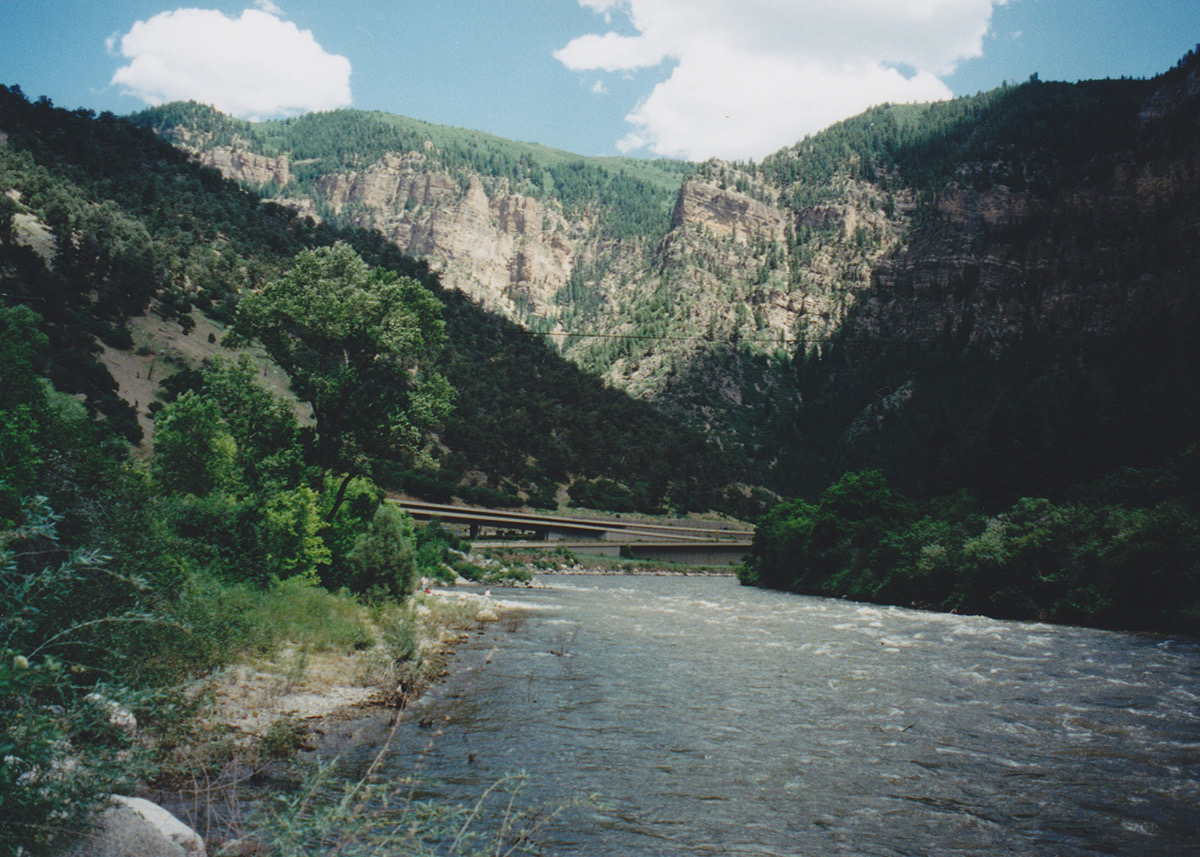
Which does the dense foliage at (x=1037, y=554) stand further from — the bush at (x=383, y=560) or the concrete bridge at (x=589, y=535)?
the concrete bridge at (x=589, y=535)

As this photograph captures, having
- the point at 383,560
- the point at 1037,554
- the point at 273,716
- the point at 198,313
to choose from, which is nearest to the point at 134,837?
the point at 273,716

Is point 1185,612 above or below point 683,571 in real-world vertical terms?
above

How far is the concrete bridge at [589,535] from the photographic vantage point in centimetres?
9069

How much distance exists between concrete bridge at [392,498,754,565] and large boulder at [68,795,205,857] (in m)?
80.6

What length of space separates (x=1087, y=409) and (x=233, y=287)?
345 feet

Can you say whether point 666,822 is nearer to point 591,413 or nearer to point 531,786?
point 531,786

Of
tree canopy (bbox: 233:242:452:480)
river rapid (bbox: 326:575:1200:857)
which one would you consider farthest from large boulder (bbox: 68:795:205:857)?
tree canopy (bbox: 233:242:452:480)

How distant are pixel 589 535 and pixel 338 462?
75184 mm

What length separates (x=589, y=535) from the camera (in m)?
103

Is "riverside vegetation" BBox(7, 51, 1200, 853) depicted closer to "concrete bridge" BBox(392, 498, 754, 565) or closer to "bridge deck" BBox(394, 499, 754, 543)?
"concrete bridge" BBox(392, 498, 754, 565)

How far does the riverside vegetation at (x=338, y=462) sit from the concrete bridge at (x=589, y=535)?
1130 centimetres

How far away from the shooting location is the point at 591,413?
493ft

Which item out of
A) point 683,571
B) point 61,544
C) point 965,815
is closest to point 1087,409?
point 683,571

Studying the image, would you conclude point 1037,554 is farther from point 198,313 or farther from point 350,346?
point 198,313
